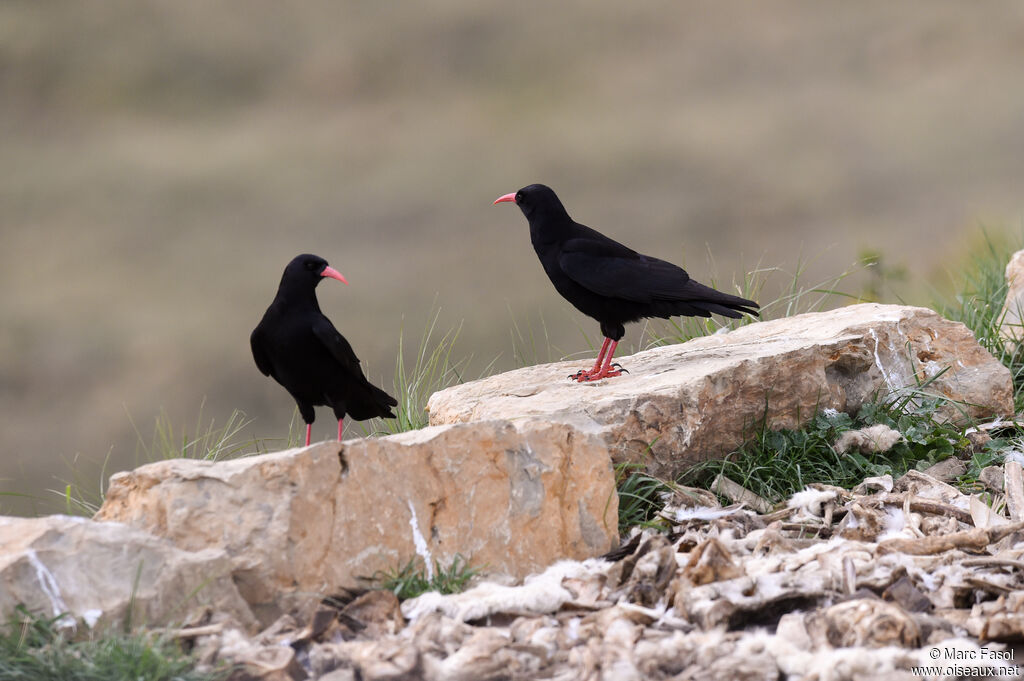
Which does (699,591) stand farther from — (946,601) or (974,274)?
(974,274)

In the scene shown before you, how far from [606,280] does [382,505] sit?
2.08 m

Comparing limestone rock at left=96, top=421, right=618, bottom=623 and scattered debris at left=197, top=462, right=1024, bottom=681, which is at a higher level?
limestone rock at left=96, top=421, right=618, bottom=623

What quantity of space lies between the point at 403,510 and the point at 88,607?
2.81 ft

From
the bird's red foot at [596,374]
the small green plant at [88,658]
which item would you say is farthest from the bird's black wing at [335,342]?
the small green plant at [88,658]

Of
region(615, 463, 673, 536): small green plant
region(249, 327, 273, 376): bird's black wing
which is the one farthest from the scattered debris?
region(249, 327, 273, 376): bird's black wing

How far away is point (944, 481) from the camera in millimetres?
4055

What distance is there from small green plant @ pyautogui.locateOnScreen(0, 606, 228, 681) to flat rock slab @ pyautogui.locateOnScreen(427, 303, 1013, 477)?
1.67 m

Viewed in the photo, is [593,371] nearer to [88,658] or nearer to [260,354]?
[260,354]

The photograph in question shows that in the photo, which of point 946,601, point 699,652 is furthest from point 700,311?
point 699,652

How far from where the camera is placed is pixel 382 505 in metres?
2.99

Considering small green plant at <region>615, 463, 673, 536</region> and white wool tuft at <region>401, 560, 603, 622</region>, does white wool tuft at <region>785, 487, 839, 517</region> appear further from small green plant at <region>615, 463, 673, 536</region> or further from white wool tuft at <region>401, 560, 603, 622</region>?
white wool tuft at <region>401, 560, 603, 622</region>

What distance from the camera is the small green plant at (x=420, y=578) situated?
2.92 meters

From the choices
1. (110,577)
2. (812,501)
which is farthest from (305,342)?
(812,501)

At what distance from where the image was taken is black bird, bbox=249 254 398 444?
4.21 meters
